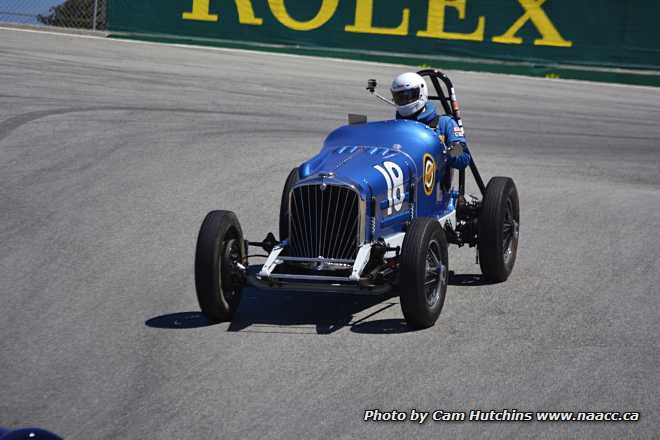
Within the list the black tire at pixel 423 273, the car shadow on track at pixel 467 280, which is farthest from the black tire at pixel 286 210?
the car shadow on track at pixel 467 280

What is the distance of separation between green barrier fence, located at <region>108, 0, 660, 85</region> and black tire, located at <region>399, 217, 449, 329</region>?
16.6m

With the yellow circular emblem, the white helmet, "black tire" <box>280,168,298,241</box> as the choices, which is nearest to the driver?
the white helmet

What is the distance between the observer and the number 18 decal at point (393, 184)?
27.2ft

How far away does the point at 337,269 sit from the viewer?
802cm

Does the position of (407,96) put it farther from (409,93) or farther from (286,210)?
(286,210)

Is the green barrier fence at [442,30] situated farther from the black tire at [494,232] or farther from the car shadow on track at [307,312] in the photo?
the car shadow on track at [307,312]

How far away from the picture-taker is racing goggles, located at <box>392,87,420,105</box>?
30.9ft

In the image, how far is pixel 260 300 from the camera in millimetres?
8742

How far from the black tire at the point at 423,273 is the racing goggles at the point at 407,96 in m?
1.75

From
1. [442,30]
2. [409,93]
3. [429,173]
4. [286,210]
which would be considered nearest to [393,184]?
[429,173]

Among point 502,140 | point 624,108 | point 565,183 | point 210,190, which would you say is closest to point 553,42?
point 624,108

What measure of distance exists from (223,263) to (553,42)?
17.3 metres

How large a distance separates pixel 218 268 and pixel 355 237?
3.28 ft

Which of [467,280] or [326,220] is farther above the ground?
[326,220]
